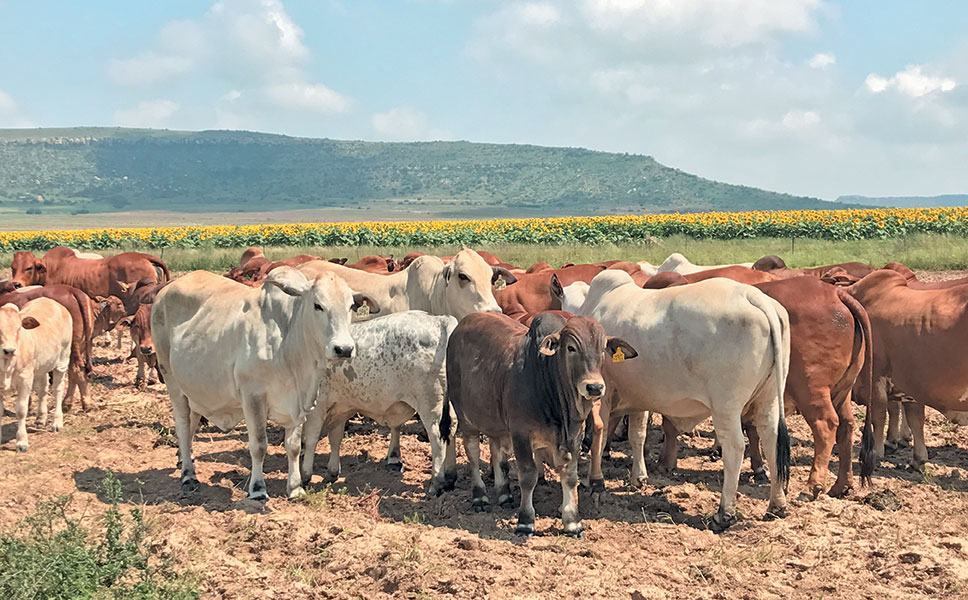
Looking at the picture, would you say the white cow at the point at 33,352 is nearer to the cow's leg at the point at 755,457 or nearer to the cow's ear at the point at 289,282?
the cow's ear at the point at 289,282

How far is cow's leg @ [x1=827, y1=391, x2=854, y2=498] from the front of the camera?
8.59 metres

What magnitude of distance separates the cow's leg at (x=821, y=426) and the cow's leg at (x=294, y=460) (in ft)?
15.2

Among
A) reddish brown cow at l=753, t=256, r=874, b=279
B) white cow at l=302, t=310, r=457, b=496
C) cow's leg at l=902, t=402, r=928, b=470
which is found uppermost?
reddish brown cow at l=753, t=256, r=874, b=279

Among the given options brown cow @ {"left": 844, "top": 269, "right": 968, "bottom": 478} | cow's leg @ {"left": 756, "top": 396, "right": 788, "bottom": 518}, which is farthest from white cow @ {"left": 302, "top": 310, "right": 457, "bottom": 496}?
brown cow @ {"left": 844, "top": 269, "right": 968, "bottom": 478}

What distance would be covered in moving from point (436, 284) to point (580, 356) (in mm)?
3829

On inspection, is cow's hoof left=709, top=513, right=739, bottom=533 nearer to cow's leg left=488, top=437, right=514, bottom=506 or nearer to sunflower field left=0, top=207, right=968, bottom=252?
Result: cow's leg left=488, top=437, right=514, bottom=506

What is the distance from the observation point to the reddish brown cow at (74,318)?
40.4 ft

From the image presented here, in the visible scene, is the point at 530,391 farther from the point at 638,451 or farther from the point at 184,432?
the point at 184,432

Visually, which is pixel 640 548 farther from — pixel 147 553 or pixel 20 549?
pixel 20 549

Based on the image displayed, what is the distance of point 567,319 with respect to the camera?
25.3 ft

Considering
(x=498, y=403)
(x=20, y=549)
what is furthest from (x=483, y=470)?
(x=20, y=549)

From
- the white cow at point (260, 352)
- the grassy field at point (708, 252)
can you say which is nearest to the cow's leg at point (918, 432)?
the white cow at point (260, 352)

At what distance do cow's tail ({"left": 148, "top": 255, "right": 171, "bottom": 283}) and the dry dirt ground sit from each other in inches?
283

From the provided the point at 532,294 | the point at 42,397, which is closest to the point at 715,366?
the point at 532,294
